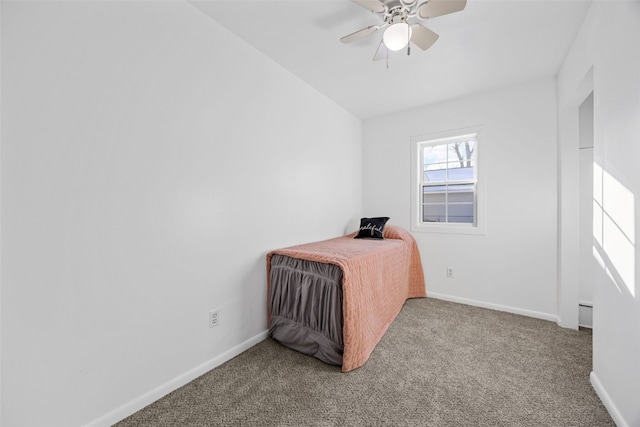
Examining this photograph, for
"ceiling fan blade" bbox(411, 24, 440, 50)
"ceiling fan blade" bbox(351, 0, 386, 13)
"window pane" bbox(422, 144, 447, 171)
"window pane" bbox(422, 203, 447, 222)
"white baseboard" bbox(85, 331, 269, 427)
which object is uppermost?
"ceiling fan blade" bbox(351, 0, 386, 13)

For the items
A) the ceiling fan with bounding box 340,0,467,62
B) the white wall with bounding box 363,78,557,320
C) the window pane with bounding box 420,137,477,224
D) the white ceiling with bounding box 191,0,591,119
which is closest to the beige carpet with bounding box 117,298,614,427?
the white wall with bounding box 363,78,557,320

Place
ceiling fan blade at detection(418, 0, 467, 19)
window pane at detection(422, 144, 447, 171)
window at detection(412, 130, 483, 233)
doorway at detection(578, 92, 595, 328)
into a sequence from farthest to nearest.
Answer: window pane at detection(422, 144, 447, 171)
window at detection(412, 130, 483, 233)
doorway at detection(578, 92, 595, 328)
ceiling fan blade at detection(418, 0, 467, 19)

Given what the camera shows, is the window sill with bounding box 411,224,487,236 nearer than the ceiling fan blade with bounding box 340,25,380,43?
No

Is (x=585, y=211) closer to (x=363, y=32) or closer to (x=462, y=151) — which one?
(x=462, y=151)

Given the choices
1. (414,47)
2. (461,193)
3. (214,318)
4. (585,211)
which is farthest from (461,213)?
(214,318)

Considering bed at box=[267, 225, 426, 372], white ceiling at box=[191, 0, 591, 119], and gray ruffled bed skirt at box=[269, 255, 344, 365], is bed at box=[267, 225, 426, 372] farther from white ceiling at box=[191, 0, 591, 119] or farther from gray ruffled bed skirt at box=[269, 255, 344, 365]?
white ceiling at box=[191, 0, 591, 119]

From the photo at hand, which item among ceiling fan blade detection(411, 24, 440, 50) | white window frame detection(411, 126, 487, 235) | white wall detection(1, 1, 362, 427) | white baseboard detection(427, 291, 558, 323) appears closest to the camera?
white wall detection(1, 1, 362, 427)

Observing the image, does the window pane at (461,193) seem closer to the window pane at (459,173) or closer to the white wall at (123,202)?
the window pane at (459,173)

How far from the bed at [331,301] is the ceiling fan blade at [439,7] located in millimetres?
1681

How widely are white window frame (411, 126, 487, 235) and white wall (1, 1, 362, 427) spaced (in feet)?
6.90

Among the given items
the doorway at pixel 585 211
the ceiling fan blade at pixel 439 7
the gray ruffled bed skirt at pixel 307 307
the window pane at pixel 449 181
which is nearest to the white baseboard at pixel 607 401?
the doorway at pixel 585 211

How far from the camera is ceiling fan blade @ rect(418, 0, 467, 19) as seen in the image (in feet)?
4.67

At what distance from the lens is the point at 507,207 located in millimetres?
2801

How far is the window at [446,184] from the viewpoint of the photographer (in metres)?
3.09
